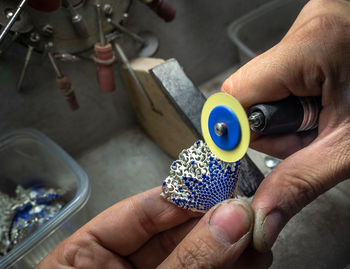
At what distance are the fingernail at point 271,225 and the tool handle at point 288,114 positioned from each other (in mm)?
122

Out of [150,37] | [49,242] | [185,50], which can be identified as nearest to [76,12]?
[150,37]

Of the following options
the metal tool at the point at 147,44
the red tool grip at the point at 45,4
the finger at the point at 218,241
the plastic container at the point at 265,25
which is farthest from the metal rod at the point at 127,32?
the finger at the point at 218,241

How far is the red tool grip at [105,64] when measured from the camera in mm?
688

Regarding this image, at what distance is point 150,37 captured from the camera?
0.83 metres

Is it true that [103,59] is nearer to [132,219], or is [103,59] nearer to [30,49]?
[30,49]

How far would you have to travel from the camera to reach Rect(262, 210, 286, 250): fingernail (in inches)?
15.7

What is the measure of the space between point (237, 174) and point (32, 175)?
580 millimetres

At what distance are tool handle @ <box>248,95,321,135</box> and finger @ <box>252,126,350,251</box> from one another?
0.04 metres

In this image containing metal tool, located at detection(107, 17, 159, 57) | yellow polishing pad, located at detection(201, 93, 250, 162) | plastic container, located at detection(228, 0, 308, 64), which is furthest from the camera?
plastic container, located at detection(228, 0, 308, 64)

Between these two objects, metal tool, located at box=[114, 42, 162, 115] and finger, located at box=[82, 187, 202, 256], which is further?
metal tool, located at box=[114, 42, 162, 115]

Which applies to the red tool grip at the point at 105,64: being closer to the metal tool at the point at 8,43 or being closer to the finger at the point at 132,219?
the metal tool at the point at 8,43

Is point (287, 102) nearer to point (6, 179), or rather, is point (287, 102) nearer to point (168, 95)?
point (168, 95)

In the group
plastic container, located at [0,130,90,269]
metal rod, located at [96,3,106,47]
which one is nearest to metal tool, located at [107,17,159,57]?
metal rod, located at [96,3,106,47]

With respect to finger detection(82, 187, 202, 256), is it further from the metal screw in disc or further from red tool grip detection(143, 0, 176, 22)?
red tool grip detection(143, 0, 176, 22)
